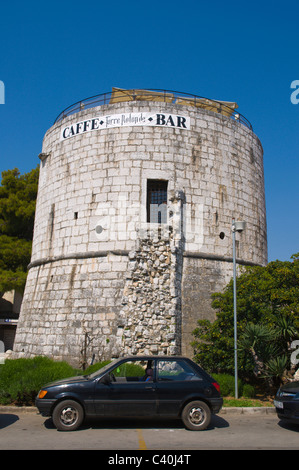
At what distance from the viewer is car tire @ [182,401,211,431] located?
7.28 meters

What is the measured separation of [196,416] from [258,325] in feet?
12.9

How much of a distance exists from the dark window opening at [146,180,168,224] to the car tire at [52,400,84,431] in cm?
823

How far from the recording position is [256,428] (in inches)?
303

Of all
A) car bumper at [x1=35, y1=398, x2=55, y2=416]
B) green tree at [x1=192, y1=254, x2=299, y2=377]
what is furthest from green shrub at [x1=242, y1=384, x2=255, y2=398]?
car bumper at [x1=35, y1=398, x2=55, y2=416]

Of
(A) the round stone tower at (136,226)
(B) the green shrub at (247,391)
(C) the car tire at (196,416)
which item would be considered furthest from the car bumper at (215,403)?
(A) the round stone tower at (136,226)

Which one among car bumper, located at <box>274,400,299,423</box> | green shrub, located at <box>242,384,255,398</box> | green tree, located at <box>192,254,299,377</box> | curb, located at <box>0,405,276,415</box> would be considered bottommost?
curb, located at <box>0,405,276,415</box>

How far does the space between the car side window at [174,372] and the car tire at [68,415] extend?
1572 millimetres

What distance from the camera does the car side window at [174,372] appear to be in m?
7.53

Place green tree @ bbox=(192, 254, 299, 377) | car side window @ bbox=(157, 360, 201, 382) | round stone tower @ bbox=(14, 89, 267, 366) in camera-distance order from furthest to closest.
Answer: round stone tower @ bbox=(14, 89, 267, 366), green tree @ bbox=(192, 254, 299, 377), car side window @ bbox=(157, 360, 201, 382)

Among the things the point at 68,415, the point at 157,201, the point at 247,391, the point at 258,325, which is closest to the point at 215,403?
the point at 68,415

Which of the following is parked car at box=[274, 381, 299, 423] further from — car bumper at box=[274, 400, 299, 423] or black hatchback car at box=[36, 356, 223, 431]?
black hatchback car at box=[36, 356, 223, 431]

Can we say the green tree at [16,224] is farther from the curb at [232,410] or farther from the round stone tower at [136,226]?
the curb at [232,410]
